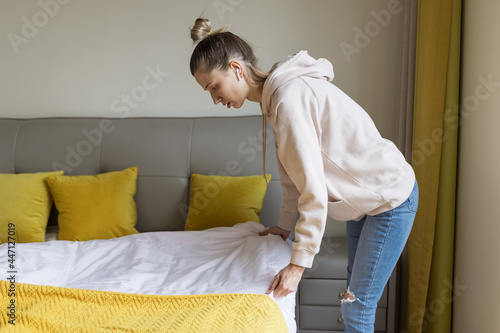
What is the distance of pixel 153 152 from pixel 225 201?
516mm

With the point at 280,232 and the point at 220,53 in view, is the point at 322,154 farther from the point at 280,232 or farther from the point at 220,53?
the point at 280,232

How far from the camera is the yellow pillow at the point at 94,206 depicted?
2.33m

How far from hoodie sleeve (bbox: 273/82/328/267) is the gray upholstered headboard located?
110 cm

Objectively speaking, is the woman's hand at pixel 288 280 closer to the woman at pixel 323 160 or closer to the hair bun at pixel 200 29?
the woman at pixel 323 160

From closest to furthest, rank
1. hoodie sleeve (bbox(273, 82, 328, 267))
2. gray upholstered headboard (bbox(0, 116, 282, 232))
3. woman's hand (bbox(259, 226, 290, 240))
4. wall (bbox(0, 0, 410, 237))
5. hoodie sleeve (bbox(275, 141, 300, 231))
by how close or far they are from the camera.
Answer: hoodie sleeve (bbox(273, 82, 328, 267))
hoodie sleeve (bbox(275, 141, 300, 231))
woman's hand (bbox(259, 226, 290, 240))
gray upholstered headboard (bbox(0, 116, 282, 232))
wall (bbox(0, 0, 410, 237))

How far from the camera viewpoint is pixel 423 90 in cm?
219

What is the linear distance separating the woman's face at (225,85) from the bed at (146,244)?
1.91ft

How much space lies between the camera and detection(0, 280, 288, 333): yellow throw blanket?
1.19 metres

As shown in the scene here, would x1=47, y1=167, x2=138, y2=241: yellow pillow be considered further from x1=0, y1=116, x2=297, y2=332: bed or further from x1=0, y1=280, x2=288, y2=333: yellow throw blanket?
x1=0, y1=280, x2=288, y2=333: yellow throw blanket

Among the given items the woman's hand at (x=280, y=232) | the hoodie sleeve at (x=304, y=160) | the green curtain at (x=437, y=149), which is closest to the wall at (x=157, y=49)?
the green curtain at (x=437, y=149)

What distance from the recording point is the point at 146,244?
2045 millimetres

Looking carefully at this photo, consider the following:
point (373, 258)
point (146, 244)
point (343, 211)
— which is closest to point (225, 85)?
point (343, 211)

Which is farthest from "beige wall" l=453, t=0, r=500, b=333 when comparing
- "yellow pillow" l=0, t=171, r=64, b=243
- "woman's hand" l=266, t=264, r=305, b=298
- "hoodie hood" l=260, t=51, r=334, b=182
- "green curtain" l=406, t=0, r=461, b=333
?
"yellow pillow" l=0, t=171, r=64, b=243

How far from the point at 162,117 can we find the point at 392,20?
4.48 ft
